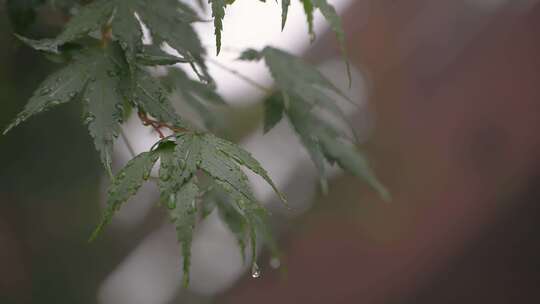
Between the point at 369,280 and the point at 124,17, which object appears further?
the point at 369,280

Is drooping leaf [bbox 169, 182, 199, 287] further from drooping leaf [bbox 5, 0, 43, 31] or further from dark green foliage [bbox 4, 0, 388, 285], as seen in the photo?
drooping leaf [bbox 5, 0, 43, 31]

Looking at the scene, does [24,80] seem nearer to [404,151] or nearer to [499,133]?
[404,151]

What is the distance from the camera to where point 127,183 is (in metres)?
0.51

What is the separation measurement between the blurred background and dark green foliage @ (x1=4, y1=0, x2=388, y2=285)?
55.2 inches

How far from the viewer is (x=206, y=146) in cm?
52

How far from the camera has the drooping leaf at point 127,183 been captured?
500 mm

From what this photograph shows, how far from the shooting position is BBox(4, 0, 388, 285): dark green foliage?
0.50 m

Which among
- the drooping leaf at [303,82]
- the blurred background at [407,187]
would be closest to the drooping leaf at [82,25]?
the drooping leaf at [303,82]

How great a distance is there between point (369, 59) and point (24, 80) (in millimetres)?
1490

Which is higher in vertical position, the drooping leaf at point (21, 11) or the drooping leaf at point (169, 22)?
the drooping leaf at point (169, 22)

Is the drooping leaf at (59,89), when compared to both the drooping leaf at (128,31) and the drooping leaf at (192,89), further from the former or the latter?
the drooping leaf at (192,89)

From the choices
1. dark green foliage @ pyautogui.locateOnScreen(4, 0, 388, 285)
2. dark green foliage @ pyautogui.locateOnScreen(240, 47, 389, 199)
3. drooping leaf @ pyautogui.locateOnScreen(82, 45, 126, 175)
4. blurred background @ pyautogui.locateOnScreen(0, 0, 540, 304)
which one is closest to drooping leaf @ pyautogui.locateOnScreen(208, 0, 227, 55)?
dark green foliage @ pyautogui.locateOnScreen(4, 0, 388, 285)

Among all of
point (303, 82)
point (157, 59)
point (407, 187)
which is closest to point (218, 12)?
point (157, 59)

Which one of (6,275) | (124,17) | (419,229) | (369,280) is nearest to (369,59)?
(419,229)
